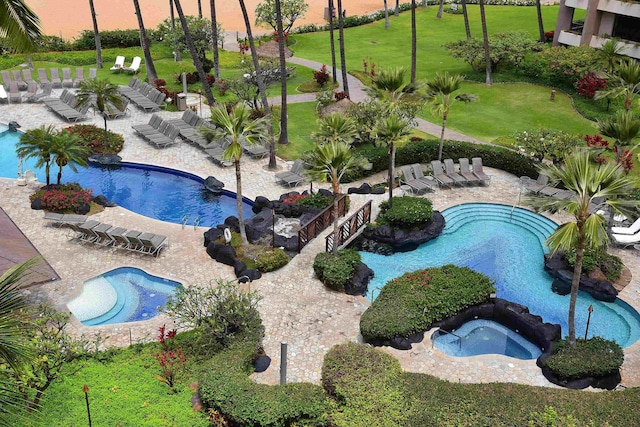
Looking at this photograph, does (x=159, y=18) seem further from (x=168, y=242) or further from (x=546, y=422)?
(x=546, y=422)

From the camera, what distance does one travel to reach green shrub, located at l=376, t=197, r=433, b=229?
2675 cm

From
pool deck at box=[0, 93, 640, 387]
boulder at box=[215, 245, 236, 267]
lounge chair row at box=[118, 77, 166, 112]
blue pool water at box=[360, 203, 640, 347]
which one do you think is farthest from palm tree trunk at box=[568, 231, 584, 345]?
lounge chair row at box=[118, 77, 166, 112]

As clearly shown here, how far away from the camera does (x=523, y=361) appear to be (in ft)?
65.2

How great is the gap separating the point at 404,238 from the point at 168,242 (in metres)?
9.24

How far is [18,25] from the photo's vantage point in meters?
17.5

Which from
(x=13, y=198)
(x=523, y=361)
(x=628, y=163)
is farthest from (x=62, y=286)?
(x=628, y=163)

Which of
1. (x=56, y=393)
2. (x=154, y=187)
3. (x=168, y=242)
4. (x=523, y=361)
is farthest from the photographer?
(x=154, y=187)

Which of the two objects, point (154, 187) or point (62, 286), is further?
point (154, 187)

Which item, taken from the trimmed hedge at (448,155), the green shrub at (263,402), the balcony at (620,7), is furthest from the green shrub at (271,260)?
the balcony at (620,7)

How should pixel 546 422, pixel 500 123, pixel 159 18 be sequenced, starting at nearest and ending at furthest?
pixel 546 422 → pixel 500 123 → pixel 159 18

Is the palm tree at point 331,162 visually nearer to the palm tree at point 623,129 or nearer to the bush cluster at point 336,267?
the bush cluster at point 336,267

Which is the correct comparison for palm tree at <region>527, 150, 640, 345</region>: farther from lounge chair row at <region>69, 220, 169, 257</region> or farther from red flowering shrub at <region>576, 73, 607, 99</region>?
red flowering shrub at <region>576, 73, 607, 99</region>

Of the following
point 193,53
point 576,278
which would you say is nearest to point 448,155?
point 576,278

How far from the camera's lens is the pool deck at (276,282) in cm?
1950
